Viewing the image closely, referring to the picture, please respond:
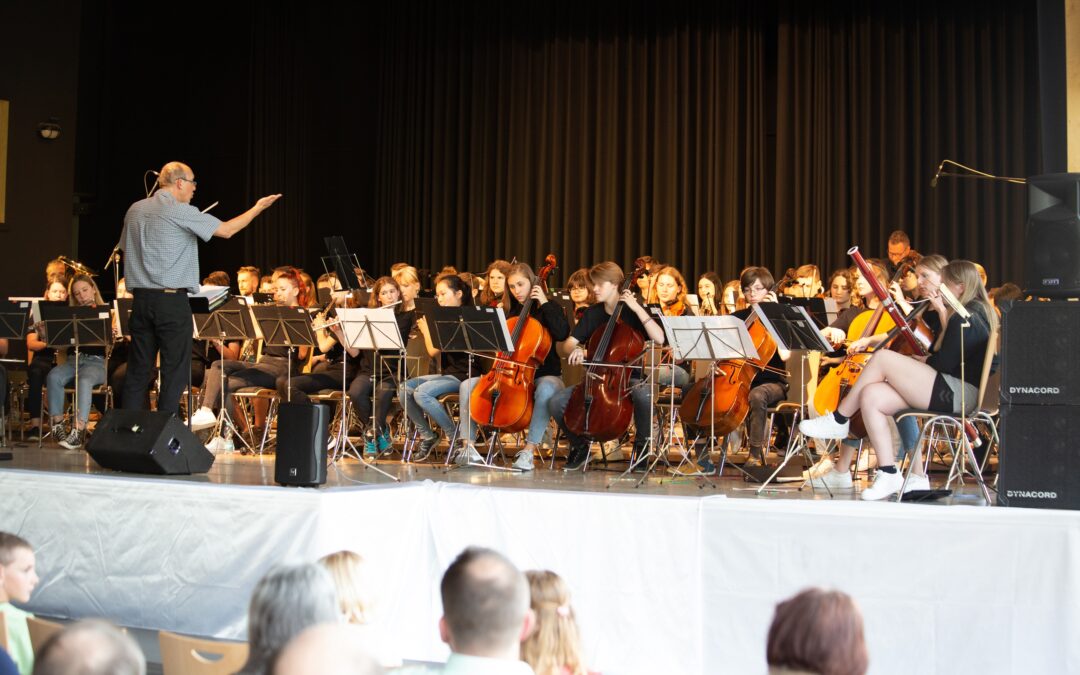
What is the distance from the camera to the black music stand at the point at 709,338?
18.7ft

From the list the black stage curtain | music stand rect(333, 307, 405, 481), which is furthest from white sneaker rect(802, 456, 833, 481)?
the black stage curtain

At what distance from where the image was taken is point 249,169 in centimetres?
1313

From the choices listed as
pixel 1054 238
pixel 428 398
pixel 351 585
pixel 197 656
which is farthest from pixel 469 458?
pixel 351 585

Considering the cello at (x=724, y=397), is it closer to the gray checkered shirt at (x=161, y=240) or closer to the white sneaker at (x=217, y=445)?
the gray checkered shirt at (x=161, y=240)

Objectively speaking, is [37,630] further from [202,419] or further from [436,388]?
[202,419]

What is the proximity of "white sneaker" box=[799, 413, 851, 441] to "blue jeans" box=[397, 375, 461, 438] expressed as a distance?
2474 mm

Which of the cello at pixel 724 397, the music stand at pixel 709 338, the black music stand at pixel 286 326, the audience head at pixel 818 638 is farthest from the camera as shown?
the black music stand at pixel 286 326

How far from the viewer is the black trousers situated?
585 centimetres

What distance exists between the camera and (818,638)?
1958mm

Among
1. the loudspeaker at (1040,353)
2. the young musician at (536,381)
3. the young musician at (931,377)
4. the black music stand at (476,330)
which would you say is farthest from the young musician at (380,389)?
the loudspeaker at (1040,353)

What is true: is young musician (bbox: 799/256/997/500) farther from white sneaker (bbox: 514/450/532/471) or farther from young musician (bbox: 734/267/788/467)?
white sneaker (bbox: 514/450/532/471)

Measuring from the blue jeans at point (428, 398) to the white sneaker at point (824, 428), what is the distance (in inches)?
97.4

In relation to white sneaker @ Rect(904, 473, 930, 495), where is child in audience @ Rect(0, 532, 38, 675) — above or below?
below

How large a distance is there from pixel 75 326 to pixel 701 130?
6199 millimetres
